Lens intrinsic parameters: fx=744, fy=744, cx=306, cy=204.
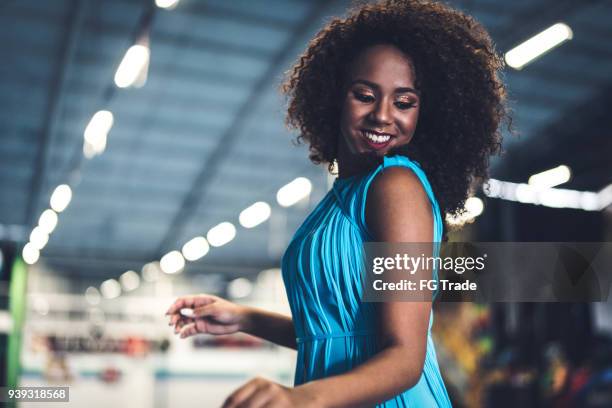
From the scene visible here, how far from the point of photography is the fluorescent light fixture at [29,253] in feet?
52.4

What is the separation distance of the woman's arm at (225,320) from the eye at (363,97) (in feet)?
1.54

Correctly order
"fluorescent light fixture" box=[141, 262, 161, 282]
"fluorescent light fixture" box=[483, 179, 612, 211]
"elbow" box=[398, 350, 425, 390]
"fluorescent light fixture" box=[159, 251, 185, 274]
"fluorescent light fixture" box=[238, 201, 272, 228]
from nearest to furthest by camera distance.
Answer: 1. "elbow" box=[398, 350, 425, 390]
2. "fluorescent light fixture" box=[483, 179, 612, 211]
3. "fluorescent light fixture" box=[238, 201, 272, 228]
4. "fluorescent light fixture" box=[159, 251, 185, 274]
5. "fluorescent light fixture" box=[141, 262, 161, 282]

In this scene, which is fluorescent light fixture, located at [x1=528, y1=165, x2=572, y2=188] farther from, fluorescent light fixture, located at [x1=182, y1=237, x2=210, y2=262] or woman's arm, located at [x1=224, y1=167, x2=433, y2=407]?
woman's arm, located at [x1=224, y1=167, x2=433, y2=407]

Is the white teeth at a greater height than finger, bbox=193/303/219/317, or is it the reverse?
the white teeth

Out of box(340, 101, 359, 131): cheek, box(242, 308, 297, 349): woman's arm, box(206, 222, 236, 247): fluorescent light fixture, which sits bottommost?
box(242, 308, 297, 349): woman's arm

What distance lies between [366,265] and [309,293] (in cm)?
10

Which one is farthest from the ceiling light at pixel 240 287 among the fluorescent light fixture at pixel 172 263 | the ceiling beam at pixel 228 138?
the ceiling beam at pixel 228 138

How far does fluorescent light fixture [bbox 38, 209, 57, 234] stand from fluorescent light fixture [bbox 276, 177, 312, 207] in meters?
4.91

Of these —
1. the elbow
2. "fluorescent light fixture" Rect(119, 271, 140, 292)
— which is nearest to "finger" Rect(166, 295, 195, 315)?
the elbow

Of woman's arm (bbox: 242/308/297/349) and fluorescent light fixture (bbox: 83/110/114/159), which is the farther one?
fluorescent light fixture (bbox: 83/110/114/159)

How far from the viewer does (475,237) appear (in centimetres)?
920

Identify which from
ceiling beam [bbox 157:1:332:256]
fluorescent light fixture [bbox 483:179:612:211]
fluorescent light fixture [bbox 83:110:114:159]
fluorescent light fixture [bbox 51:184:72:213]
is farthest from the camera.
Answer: fluorescent light fixture [bbox 51:184:72:213]

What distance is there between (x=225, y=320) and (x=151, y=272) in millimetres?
20670

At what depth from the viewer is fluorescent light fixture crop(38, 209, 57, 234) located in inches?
629
